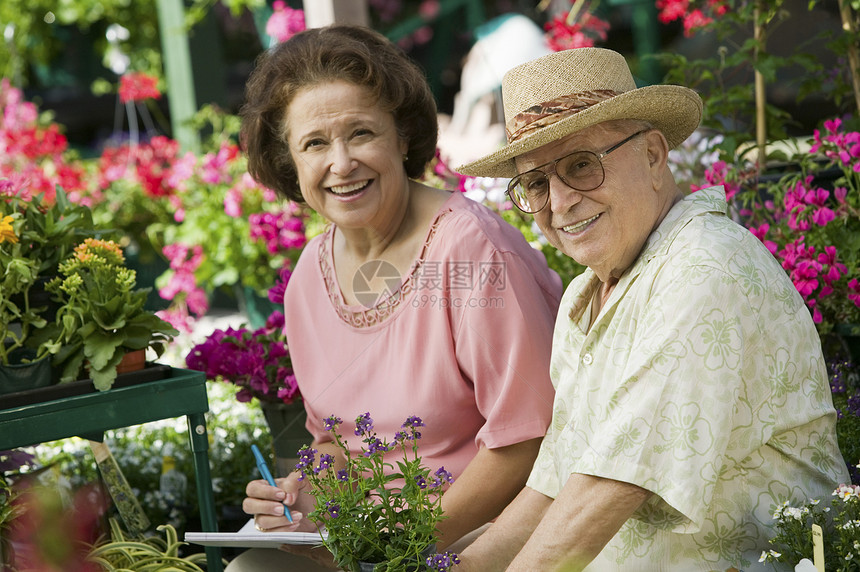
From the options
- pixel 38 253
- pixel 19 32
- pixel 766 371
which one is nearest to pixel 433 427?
pixel 766 371

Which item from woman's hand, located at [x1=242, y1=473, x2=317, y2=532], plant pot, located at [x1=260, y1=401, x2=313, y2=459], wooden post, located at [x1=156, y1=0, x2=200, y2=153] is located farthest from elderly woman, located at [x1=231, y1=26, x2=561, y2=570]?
wooden post, located at [x1=156, y1=0, x2=200, y2=153]

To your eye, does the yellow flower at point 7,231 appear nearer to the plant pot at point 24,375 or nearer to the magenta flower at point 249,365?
the plant pot at point 24,375

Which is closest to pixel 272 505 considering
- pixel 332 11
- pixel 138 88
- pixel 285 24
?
pixel 332 11

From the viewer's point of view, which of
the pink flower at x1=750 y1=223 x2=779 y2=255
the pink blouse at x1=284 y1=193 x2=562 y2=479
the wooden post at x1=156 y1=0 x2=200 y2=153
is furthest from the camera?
the wooden post at x1=156 y1=0 x2=200 y2=153

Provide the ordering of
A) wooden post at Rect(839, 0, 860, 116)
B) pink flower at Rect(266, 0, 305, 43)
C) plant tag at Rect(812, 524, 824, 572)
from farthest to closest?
pink flower at Rect(266, 0, 305, 43), wooden post at Rect(839, 0, 860, 116), plant tag at Rect(812, 524, 824, 572)

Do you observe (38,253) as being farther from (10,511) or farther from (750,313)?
(750,313)

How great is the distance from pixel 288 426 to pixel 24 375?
907 mm

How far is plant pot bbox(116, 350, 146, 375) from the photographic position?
237cm

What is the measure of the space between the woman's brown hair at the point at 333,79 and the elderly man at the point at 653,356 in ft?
1.95

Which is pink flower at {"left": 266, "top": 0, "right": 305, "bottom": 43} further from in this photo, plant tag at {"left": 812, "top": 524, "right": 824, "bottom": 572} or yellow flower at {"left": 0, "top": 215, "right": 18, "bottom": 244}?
plant tag at {"left": 812, "top": 524, "right": 824, "bottom": 572}

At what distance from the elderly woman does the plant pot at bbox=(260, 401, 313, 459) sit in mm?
223

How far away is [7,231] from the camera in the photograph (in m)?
2.28

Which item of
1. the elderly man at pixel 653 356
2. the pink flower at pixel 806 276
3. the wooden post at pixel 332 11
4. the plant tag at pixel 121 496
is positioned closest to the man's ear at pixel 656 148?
the elderly man at pixel 653 356

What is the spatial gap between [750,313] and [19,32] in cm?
784
